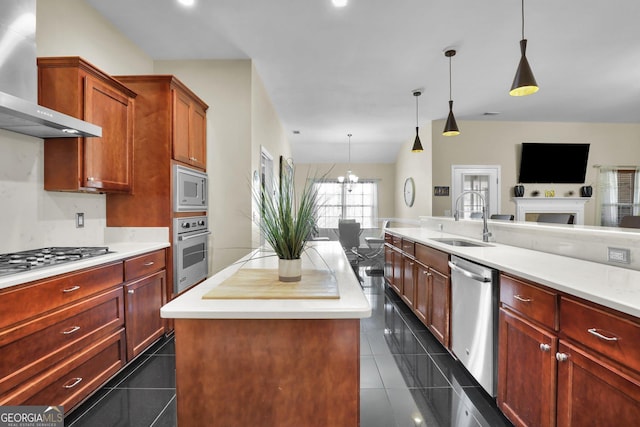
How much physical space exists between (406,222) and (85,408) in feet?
21.2

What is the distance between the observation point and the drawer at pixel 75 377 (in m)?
1.42

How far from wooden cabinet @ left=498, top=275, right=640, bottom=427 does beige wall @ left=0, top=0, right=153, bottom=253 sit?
2978mm

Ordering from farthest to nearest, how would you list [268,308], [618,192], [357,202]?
1. [357,202]
2. [618,192]
3. [268,308]

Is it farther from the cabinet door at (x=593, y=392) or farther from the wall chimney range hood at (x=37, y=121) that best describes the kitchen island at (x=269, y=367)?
the wall chimney range hood at (x=37, y=121)

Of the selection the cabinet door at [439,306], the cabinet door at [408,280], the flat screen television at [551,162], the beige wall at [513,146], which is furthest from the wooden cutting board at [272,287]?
the flat screen television at [551,162]

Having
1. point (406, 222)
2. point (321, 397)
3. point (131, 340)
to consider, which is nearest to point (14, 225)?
point (131, 340)

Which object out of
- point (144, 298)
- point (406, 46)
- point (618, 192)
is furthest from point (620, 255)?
point (618, 192)

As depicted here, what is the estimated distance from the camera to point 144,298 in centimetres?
233

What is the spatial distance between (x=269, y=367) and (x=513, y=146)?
6546 mm

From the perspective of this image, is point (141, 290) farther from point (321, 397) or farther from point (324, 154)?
A: point (324, 154)

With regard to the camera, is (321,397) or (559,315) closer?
(321,397)

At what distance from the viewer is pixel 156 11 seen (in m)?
2.57

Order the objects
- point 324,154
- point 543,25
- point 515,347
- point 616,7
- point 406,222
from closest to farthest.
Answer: point 515,347 < point 616,7 < point 543,25 < point 406,222 < point 324,154

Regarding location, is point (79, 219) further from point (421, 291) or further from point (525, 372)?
point (525, 372)
